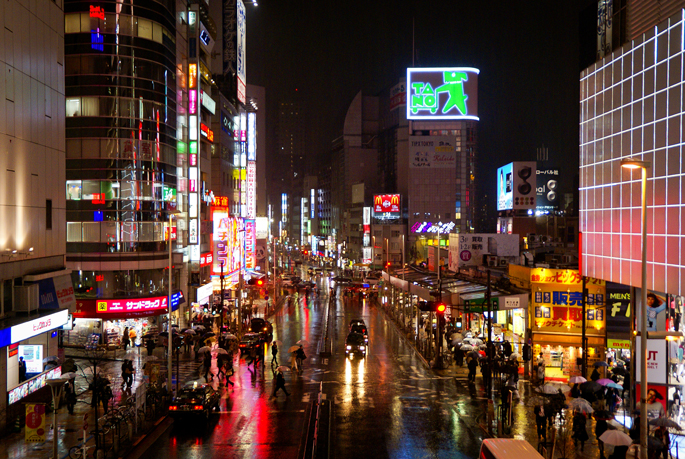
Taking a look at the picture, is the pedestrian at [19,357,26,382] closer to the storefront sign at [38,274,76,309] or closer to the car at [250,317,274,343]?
the storefront sign at [38,274,76,309]

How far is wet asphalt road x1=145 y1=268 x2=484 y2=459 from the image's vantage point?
19891 mm

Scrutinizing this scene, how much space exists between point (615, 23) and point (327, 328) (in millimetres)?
31339

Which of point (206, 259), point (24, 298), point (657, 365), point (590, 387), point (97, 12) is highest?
point (97, 12)

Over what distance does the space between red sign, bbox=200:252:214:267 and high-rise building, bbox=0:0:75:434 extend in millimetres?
26413

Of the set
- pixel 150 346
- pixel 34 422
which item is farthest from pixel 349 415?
pixel 150 346

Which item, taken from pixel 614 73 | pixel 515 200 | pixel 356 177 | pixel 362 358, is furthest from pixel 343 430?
pixel 356 177

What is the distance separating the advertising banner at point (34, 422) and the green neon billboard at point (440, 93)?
92.1 meters

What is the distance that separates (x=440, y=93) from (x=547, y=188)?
2769 centimetres

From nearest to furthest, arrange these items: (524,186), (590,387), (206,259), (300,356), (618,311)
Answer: (590,387)
(618,311)
(300,356)
(206,259)
(524,186)

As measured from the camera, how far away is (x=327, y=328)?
162 feet

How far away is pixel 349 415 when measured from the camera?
79.4ft

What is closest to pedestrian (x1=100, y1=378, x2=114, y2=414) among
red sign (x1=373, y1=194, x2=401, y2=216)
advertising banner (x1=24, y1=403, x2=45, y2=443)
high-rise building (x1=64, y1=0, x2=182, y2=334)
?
advertising banner (x1=24, y1=403, x2=45, y2=443)

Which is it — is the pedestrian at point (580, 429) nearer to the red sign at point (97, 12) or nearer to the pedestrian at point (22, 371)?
the pedestrian at point (22, 371)

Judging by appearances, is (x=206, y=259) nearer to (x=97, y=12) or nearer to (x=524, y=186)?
(x=97, y=12)
